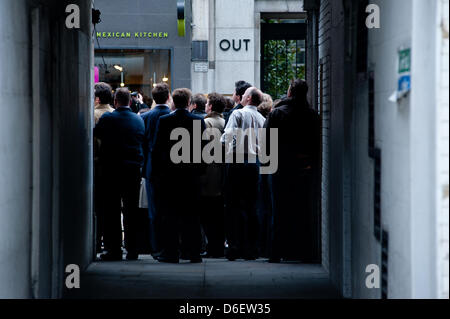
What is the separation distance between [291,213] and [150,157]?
1678 mm

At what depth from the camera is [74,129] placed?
28.5ft

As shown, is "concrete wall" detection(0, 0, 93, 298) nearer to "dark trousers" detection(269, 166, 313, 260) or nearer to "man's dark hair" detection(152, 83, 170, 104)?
"man's dark hair" detection(152, 83, 170, 104)

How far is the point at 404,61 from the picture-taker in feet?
17.0

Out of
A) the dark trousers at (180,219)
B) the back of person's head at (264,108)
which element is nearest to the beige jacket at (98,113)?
the dark trousers at (180,219)

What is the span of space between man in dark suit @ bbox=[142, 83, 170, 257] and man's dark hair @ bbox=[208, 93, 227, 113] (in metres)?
0.51

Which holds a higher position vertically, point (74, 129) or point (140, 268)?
point (74, 129)

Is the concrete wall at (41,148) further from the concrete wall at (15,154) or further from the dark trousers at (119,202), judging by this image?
the dark trousers at (119,202)

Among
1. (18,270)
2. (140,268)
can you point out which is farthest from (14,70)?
(140,268)

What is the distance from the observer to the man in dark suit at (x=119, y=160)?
32.7 feet

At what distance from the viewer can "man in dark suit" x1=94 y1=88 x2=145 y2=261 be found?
393 inches
